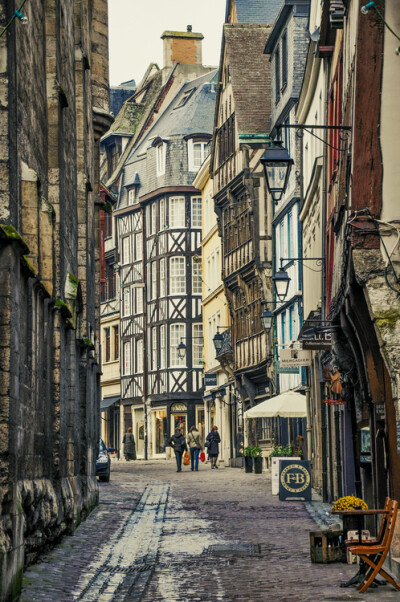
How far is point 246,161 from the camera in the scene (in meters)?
44.2

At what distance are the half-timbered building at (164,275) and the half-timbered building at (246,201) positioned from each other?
439 inches

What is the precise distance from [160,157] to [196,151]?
1898 millimetres

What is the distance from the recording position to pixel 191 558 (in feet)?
46.4

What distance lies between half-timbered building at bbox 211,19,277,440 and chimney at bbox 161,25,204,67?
19711 mm

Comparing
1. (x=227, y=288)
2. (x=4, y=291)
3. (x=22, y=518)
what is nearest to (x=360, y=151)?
(x=4, y=291)

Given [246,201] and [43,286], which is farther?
[246,201]

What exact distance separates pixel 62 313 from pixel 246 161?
27.9m

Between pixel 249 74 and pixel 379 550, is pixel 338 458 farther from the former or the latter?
pixel 249 74

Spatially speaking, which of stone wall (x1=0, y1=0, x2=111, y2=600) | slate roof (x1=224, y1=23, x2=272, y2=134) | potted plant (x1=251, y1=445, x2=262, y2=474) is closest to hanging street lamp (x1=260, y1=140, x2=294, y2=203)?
stone wall (x1=0, y1=0, x2=111, y2=600)

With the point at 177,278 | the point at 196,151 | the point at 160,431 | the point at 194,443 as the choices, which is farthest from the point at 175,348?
the point at 194,443

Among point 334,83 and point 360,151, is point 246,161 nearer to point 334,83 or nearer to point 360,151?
point 334,83

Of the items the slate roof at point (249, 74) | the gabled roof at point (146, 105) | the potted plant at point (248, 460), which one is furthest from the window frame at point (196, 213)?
the potted plant at point (248, 460)

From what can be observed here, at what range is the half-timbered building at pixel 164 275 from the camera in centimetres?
6066

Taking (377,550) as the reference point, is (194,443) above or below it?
A: above
